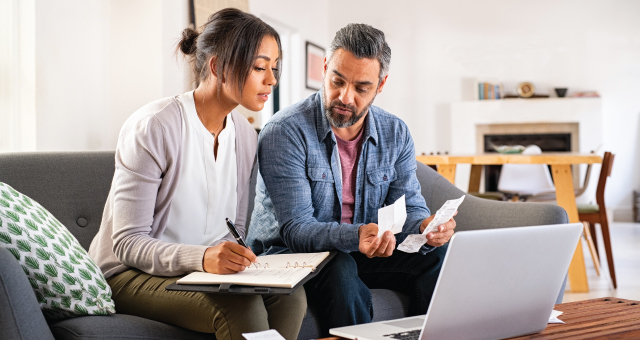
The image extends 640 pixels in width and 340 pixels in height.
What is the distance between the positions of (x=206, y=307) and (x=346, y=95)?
806 mm

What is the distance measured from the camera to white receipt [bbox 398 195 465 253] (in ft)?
4.57

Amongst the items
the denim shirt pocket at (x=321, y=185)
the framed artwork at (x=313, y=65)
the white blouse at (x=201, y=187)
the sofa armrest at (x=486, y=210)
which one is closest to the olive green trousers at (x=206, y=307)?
the white blouse at (x=201, y=187)

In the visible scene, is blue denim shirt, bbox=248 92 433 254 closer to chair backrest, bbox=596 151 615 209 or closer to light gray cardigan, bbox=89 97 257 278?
light gray cardigan, bbox=89 97 257 278

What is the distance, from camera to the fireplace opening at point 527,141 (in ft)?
23.6

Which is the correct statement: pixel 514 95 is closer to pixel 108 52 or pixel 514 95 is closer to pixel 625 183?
pixel 625 183

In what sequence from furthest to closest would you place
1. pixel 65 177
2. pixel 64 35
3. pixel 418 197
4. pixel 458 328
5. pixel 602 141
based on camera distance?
Answer: pixel 602 141
pixel 64 35
pixel 418 197
pixel 65 177
pixel 458 328

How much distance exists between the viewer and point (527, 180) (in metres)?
5.02

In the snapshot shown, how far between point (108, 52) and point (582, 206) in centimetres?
301

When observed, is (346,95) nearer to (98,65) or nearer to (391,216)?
(391,216)

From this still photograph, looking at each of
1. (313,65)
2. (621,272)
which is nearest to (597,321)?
(621,272)

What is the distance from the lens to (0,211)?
1.25 meters

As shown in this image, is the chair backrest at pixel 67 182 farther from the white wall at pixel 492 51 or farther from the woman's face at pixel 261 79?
the white wall at pixel 492 51

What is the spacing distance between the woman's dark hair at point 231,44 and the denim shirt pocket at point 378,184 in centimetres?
53

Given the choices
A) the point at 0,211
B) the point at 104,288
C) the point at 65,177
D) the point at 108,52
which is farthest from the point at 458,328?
the point at 108,52
